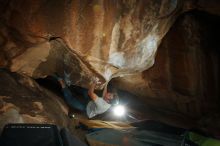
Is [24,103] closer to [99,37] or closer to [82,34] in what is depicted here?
[82,34]

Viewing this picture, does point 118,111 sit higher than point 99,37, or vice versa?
point 99,37

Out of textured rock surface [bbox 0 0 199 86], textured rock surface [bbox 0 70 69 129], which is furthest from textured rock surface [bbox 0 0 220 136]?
textured rock surface [bbox 0 70 69 129]

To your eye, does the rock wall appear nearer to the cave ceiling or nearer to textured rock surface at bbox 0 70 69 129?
the cave ceiling

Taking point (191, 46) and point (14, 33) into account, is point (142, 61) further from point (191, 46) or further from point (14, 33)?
point (14, 33)

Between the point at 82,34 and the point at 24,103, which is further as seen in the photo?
the point at 82,34

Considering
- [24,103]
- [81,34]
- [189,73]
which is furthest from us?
[189,73]

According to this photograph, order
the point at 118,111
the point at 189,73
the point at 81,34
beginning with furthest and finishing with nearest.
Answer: the point at 118,111 → the point at 189,73 → the point at 81,34

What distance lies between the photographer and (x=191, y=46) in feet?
27.8

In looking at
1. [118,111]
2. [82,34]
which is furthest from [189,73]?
[82,34]

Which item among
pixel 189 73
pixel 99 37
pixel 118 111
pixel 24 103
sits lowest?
pixel 24 103

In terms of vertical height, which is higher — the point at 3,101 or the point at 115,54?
the point at 115,54

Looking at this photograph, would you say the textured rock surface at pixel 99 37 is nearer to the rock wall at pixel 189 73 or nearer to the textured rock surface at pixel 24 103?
the rock wall at pixel 189 73

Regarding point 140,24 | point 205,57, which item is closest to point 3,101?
point 140,24

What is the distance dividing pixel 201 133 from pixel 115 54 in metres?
3.42
